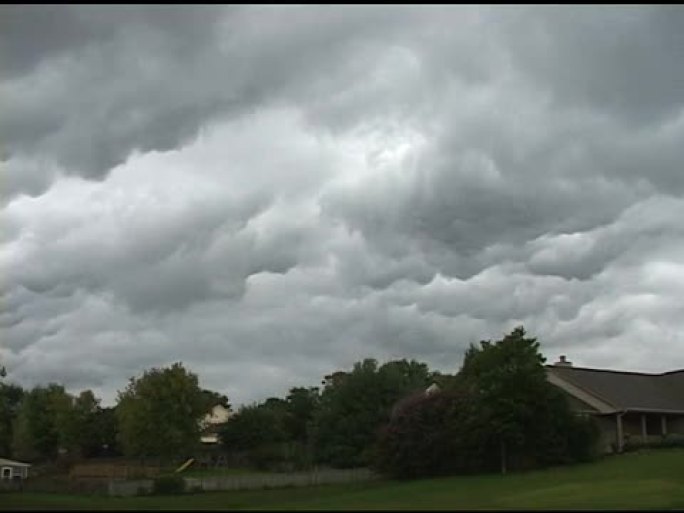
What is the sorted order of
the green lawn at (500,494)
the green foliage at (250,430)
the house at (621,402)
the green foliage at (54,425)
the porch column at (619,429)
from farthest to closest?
the green foliage at (54,425)
the green foliage at (250,430)
the house at (621,402)
the porch column at (619,429)
the green lawn at (500,494)

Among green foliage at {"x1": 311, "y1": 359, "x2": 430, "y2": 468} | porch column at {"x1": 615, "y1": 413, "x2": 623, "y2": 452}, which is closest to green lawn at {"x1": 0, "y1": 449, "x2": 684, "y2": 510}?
porch column at {"x1": 615, "y1": 413, "x2": 623, "y2": 452}

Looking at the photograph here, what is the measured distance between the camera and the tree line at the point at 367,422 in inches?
2554

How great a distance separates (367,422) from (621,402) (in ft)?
64.0

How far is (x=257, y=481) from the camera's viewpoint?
69.9 meters

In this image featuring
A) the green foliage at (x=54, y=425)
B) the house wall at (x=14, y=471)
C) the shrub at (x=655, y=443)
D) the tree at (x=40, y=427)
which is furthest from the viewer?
the tree at (x=40, y=427)

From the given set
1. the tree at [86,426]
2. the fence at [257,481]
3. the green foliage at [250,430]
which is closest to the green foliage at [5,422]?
the tree at [86,426]

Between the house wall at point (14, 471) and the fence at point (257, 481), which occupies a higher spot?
the house wall at point (14, 471)

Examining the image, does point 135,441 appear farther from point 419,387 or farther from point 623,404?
point 623,404

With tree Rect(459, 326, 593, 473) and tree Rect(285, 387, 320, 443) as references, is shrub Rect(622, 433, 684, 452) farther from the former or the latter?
tree Rect(285, 387, 320, 443)

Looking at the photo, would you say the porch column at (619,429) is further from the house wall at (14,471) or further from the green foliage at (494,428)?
the house wall at (14,471)

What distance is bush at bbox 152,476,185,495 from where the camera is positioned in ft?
214

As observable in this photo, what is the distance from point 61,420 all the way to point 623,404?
6753cm

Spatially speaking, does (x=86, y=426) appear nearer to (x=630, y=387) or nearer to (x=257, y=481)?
(x=257, y=481)

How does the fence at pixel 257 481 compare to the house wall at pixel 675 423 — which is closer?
the fence at pixel 257 481
